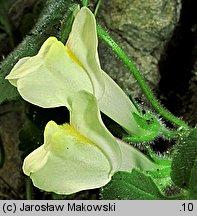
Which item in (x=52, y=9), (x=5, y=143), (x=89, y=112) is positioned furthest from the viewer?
(x=5, y=143)

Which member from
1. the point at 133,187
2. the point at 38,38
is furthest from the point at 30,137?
the point at 133,187

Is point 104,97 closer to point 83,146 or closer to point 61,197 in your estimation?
point 83,146

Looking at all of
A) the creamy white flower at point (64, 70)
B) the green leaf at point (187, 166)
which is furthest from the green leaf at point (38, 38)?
the green leaf at point (187, 166)

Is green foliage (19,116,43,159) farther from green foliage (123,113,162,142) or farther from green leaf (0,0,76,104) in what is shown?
green foliage (123,113,162,142)

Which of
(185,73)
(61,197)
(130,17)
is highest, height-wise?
(130,17)

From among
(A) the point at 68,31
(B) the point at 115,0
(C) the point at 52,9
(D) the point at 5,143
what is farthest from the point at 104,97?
(D) the point at 5,143

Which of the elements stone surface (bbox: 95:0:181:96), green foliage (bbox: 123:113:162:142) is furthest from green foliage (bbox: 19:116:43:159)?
green foliage (bbox: 123:113:162:142)

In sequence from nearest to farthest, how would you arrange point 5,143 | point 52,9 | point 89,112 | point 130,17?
point 89,112 → point 52,9 → point 130,17 → point 5,143
